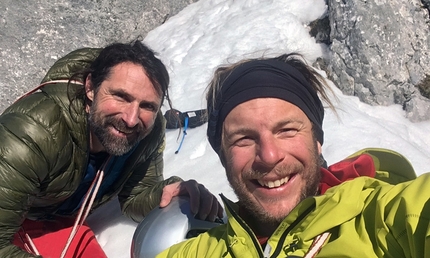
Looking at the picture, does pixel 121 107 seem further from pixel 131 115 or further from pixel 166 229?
pixel 166 229

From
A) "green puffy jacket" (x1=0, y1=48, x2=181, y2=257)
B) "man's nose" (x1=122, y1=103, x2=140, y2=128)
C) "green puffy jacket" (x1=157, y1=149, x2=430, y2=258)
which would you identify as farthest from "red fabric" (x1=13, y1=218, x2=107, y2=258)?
"green puffy jacket" (x1=157, y1=149, x2=430, y2=258)

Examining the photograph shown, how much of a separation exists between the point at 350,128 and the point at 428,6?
89.0 inches

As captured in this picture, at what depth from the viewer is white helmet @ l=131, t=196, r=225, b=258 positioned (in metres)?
2.86

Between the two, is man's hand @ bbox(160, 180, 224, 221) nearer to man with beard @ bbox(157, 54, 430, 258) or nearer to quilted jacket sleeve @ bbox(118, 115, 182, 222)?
quilted jacket sleeve @ bbox(118, 115, 182, 222)

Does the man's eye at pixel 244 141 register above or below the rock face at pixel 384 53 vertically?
above

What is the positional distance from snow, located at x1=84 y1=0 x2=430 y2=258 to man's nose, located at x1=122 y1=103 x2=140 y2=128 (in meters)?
0.86

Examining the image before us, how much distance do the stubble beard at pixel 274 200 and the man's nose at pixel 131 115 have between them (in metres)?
1.20

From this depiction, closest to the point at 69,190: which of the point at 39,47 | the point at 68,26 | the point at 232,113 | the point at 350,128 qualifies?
the point at 232,113

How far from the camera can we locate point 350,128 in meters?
4.43

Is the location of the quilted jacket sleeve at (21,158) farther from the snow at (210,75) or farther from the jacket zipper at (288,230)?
the jacket zipper at (288,230)

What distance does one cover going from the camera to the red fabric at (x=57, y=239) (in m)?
3.32

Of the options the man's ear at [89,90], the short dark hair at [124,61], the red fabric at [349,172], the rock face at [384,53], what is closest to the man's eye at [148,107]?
Result: the short dark hair at [124,61]

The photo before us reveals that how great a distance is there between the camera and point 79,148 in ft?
9.57

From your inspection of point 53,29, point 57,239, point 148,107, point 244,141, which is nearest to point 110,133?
point 148,107
